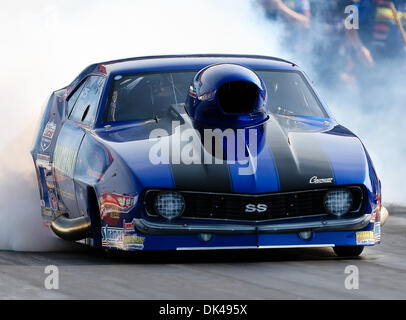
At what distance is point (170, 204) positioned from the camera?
8359 millimetres

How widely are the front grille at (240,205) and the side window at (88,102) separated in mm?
1438

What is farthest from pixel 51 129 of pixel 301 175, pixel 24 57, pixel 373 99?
pixel 373 99

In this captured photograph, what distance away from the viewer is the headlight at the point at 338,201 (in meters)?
8.52

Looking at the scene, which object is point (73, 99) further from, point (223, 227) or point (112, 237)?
point (223, 227)

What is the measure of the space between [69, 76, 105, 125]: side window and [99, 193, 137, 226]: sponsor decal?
1041 millimetres

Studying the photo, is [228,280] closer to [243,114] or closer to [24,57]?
[243,114]

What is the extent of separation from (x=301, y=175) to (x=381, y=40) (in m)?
14.3

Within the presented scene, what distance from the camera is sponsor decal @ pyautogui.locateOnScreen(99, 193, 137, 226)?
27.6ft

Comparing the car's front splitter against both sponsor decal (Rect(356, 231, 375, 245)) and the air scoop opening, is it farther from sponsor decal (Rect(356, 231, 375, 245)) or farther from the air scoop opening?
the air scoop opening

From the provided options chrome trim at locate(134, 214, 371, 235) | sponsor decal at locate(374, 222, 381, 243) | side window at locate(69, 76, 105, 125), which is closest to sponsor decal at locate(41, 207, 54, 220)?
side window at locate(69, 76, 105, 125)

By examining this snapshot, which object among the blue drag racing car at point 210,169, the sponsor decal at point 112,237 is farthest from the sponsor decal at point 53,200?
the sponsor decal at point 112,237

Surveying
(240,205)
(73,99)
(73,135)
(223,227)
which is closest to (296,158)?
(240,205)

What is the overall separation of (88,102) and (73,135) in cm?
35

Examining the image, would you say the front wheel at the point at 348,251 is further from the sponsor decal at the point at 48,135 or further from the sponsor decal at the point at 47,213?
the sponsor decal at the point at 48,135
